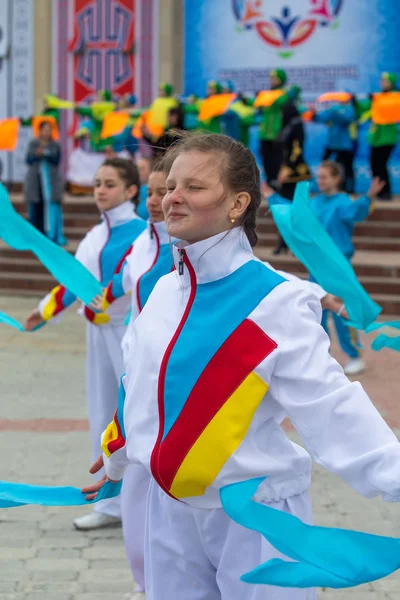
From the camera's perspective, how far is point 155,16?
760 inches

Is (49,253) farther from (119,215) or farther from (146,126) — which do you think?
(146,126)

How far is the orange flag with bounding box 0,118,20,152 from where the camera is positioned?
14.9 m

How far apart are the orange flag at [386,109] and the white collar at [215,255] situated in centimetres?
1293

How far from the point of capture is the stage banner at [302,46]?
18.0 meters

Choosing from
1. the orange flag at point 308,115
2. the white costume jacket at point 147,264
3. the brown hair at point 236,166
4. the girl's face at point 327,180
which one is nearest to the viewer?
the brown hair at point 236,166

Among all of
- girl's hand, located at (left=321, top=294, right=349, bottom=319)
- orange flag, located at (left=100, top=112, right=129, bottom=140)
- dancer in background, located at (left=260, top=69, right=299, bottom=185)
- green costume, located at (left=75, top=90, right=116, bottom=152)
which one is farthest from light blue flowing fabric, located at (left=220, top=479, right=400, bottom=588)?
green costume, located at (left=75, top=90, right=116, bottom=152)

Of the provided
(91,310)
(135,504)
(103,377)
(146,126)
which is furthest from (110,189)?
(146,126)

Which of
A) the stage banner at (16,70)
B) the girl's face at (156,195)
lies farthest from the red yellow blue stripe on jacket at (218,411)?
the stage banner at (16,70)

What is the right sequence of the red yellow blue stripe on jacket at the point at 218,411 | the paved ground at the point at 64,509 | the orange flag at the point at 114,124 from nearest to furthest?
1. the red yellow blue stripe on jacket at the point at 218,411
2. the paved ground at the point at 64,509
3. the orange flag at the point at 114,124

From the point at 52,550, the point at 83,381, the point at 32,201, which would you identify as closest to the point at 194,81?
the point at 32,201

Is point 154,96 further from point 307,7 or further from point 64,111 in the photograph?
point 307,7

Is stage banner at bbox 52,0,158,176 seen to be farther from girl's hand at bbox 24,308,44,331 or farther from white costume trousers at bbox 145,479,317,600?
white costume trousers at bbox 145,479,317,600

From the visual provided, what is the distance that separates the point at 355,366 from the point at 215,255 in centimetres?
675

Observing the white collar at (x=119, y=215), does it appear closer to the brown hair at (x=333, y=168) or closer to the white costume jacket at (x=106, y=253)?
the white costume jacket at (x=106, y=253)
